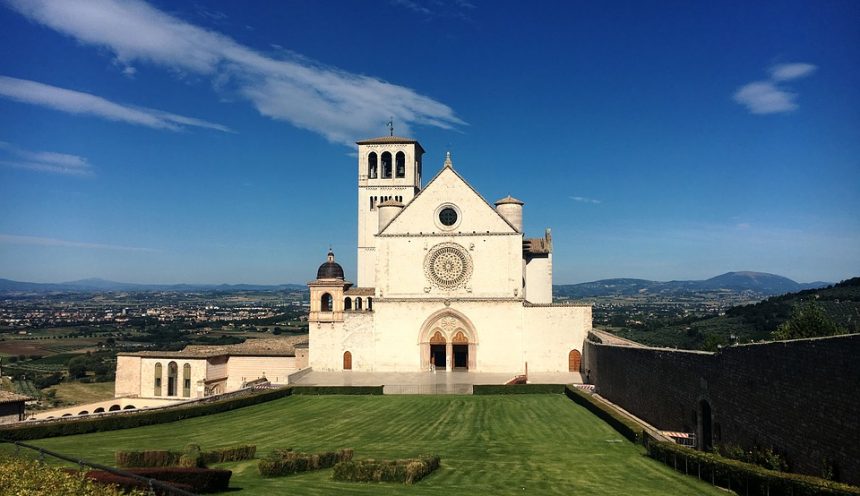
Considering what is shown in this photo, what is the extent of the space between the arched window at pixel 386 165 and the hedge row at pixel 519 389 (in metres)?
24.6

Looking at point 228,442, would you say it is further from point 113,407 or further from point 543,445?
point 113,407

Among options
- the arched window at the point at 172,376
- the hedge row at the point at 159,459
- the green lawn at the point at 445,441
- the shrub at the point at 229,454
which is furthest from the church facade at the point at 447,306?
the hedge row at the point at 159,459

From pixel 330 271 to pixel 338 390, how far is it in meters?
12.4

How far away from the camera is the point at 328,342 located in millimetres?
47719

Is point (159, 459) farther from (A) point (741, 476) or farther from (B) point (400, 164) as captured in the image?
(B) point (400, 164)

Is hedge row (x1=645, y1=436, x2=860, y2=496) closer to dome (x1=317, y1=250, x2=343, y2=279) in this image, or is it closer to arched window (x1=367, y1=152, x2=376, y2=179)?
dome (x1=317, y1=250, x2=343, y2=279)

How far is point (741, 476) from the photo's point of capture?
51.4 ft

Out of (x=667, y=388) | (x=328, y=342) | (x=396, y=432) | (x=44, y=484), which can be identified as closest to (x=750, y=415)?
(x=667, y=388)

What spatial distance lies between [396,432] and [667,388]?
10067mm

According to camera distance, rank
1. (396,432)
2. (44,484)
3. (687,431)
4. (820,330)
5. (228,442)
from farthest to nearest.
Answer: (820,330) < (396,432) < (228,442) < (687,431) < (44,484)

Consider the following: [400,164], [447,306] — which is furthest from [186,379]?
[400,164]

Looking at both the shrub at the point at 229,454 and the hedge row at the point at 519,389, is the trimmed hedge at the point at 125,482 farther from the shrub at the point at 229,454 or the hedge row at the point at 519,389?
the hedge row at the point at 519,389

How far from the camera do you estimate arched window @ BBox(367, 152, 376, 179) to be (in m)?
58.2

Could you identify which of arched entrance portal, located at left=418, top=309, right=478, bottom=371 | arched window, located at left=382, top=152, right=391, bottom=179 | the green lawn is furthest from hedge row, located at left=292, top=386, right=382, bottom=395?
arched window, located at left=382, top=152, right=391, bottom=179
